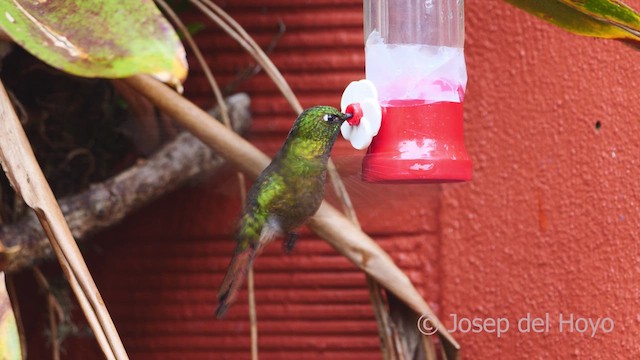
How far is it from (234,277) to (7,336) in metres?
0.66

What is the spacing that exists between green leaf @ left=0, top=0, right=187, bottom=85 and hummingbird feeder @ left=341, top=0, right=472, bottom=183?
0.54 metres

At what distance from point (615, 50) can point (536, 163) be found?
0.25 metres

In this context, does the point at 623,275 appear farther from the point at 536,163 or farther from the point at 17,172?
the point at 17,172

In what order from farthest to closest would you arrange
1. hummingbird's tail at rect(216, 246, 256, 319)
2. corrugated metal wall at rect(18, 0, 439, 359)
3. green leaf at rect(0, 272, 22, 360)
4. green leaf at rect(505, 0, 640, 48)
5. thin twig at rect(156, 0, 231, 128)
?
corrugated metal wall at rect(18, 0, 439, 359) < thin twig at rect(156, 0, 231, 128) < hummingbird's tail at rect(216, 246, 256, 319) < green leaf at rect(505, 0, 640, 48) < green leaf at rect(0, 272, 22, 360)

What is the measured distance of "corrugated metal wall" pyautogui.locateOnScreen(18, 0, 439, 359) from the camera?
5.97 ft

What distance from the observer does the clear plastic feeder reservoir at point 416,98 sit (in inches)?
47.0

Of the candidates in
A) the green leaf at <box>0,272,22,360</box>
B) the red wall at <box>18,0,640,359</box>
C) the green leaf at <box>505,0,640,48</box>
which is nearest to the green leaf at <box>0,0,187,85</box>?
the green leaf at <box>0,272,22,360</box>

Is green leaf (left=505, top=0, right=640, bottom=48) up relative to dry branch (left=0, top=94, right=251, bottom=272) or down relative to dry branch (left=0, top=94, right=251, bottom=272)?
up

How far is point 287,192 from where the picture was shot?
56.1 inches

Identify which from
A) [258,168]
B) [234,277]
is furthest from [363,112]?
[234,277]

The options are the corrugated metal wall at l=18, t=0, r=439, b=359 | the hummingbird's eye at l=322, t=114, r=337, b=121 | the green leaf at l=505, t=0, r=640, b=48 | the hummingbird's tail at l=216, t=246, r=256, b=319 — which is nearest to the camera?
the green leaf at l=505, t=0, r=640, b=48

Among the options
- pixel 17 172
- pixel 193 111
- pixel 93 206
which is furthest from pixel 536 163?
pixel 17 172

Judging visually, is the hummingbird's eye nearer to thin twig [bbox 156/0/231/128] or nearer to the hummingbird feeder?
the hummingbird feeder

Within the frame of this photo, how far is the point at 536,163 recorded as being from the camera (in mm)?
1703
